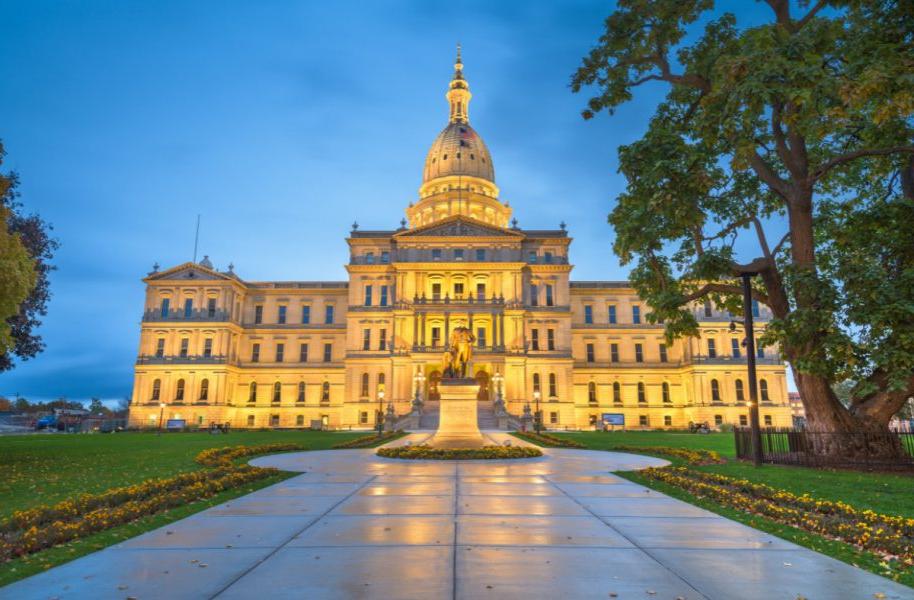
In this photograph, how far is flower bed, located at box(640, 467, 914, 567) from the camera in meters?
6.97

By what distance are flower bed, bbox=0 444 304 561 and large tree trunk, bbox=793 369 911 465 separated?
16194 mm

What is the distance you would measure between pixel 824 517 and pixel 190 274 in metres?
71.1

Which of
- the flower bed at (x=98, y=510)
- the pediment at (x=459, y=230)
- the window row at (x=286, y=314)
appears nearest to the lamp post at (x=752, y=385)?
the flower bed at (x=98, y=510)

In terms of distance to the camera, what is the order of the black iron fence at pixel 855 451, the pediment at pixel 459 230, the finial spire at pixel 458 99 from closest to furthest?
the black iron fence at pixel 855 451
the pediment at pixel 459 230
the finial spire at pixel 458 99

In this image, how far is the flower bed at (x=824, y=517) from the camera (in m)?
6.97

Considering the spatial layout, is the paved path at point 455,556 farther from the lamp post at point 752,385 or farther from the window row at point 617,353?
the window row at point 617,353

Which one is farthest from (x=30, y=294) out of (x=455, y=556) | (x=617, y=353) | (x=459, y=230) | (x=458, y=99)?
(x=458, y=99)

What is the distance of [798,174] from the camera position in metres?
17.9

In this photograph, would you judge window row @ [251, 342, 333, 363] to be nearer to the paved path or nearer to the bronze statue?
the bronze statue

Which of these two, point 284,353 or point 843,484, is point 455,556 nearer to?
point 843,484

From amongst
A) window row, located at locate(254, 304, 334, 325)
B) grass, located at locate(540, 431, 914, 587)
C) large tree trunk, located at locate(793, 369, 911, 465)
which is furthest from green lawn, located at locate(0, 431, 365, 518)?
window row, located at locate(254, 304, 334, 325)

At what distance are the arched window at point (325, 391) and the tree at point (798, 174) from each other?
54.4m

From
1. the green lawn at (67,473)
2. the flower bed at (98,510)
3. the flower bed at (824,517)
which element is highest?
the flower bed at (824,517)

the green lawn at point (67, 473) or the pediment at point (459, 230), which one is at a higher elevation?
the pediment at point (459, 230)
